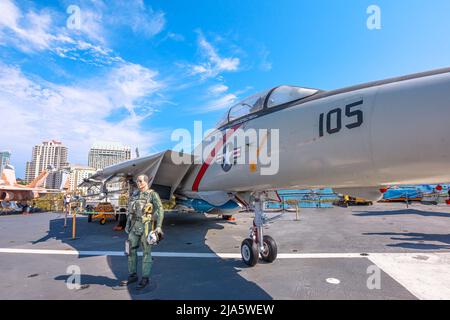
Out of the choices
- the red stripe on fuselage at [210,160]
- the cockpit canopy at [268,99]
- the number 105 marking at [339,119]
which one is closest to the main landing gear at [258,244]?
the red stripe on fuselage at [210,160]

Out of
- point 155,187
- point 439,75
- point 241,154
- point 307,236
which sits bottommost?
point 307,236

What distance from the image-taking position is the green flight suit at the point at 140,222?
4.25 metres

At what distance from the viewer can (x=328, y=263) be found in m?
5.29

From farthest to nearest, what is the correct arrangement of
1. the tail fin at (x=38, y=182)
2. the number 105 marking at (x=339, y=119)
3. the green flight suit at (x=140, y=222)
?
the tail fin at (x=38, y=182) < the green flight suit at (x=140, y=222) < the number 105 marking at (x=339, y=119)

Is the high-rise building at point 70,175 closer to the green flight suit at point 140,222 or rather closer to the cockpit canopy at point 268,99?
the green flight suit at point 140,222

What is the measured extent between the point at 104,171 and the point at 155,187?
2.10 meters

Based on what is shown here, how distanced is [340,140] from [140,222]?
3367 mm

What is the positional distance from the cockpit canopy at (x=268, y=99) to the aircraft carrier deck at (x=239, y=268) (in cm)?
285

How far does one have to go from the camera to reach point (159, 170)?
26.3ft

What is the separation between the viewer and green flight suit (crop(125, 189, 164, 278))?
13.9 feet

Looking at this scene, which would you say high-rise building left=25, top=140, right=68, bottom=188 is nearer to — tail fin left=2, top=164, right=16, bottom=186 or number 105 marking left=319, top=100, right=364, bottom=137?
tail fin left=2, top=164, right=16, bottom=186

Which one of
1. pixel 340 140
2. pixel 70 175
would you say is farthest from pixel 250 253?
pixel 70 175

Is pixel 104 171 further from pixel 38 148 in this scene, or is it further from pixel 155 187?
pixel 38 148
